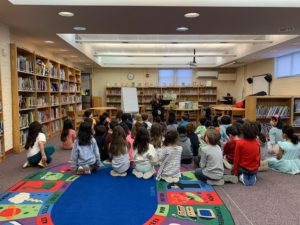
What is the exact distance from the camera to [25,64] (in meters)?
5.62

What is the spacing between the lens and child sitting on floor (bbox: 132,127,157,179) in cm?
379

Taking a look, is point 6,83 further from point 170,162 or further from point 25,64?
point 170,162

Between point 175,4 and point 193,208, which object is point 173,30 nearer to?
point 175,4

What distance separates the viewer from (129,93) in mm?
10078

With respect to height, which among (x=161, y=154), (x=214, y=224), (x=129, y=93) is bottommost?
(x=214, y=224)

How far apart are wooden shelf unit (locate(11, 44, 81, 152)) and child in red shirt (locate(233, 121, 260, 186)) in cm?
443

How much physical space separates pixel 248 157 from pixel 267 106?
4.04 meters

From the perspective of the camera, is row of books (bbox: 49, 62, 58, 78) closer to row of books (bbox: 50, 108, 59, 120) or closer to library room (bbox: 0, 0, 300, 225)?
library room (bbox: 0, 0, 300, 225)

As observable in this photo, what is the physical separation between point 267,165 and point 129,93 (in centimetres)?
675

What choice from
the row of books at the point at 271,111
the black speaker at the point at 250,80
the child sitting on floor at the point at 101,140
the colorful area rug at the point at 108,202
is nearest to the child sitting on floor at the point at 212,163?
the colorful area rug at the point at 108,202

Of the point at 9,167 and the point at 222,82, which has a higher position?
the point at 222,82

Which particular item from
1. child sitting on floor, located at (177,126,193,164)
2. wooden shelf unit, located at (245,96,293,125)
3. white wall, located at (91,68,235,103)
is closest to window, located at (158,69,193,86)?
white wall, located at (91,68,235,103)

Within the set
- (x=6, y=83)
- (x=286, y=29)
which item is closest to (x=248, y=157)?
(x=286, y=29)

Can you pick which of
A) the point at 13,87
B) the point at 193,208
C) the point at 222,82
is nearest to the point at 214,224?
the point at 193,208
